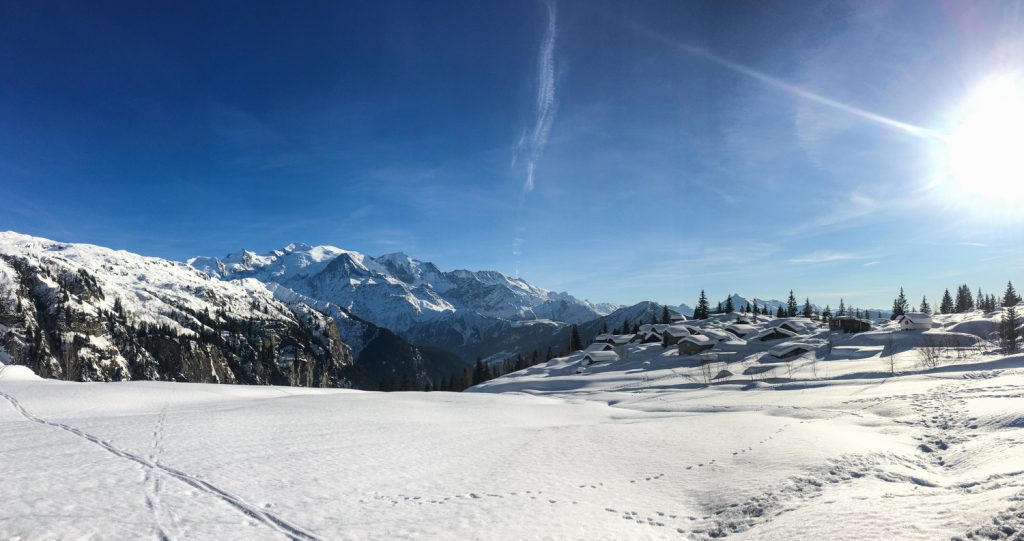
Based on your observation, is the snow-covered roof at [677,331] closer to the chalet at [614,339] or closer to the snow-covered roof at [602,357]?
the chalet at [614,339]

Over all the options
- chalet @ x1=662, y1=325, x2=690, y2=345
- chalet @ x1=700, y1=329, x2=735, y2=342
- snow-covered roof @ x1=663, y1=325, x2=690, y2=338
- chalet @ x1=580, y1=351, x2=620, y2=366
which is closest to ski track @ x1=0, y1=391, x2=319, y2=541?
chalet @ x1=580, y1=351, x2=620, y2=366

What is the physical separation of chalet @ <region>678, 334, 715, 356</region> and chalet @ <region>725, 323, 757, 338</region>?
71.7 ft

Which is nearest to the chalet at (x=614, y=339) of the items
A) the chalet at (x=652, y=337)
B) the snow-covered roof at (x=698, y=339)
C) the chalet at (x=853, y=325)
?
the chalet at (x=652, y=337)

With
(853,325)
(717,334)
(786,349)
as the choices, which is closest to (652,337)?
(717,334)

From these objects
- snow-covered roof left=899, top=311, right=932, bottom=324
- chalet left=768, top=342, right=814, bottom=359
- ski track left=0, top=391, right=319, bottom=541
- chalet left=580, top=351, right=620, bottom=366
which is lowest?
chalet left=580, top=351, right=620, bottom=366

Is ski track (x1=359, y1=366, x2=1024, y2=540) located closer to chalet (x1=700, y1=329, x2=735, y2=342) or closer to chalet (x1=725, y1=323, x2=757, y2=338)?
chalet (x1=700, y1=329, x2=735, y2=342)

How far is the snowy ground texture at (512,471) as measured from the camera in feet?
37.1

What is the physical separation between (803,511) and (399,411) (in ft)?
88.0

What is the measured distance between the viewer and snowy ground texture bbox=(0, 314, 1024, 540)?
37.1 feet

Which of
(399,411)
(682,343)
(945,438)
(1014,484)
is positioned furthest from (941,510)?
(682,343)

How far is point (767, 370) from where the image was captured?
69.8 metres

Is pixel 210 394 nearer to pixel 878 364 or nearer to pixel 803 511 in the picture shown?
pixel 803 511

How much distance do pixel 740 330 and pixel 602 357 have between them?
3933cm

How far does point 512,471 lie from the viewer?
1766 cm
